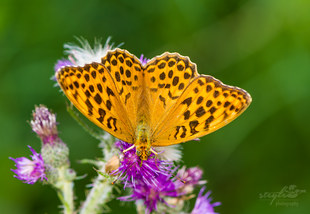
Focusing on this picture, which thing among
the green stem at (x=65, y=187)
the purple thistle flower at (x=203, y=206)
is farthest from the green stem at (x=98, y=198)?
the purple thistle flower at (x=203, y=206)

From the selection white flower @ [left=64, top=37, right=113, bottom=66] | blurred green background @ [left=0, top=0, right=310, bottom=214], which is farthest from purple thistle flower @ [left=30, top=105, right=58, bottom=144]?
blurred green background @ [left=0, top=0, right=310, bottom=214]

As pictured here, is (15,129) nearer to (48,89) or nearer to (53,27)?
(48,89)

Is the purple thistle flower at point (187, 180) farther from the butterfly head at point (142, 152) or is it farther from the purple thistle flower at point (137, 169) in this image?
the butterfly head at point (142, 152)

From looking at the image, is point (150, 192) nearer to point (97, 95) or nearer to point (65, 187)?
point (65, 187)

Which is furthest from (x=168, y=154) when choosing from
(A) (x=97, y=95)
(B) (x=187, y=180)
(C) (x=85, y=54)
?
(C) (x=85, y=54)

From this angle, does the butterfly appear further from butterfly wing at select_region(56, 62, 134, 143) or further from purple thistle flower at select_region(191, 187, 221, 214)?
purple thistle flower at select_region(191, 187, 221, 214)

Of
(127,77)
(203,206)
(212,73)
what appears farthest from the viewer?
(212,73)

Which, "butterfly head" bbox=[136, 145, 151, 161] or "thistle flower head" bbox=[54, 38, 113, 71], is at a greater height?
"thistle flower head" bbox=[54, 38, 113, 71]
